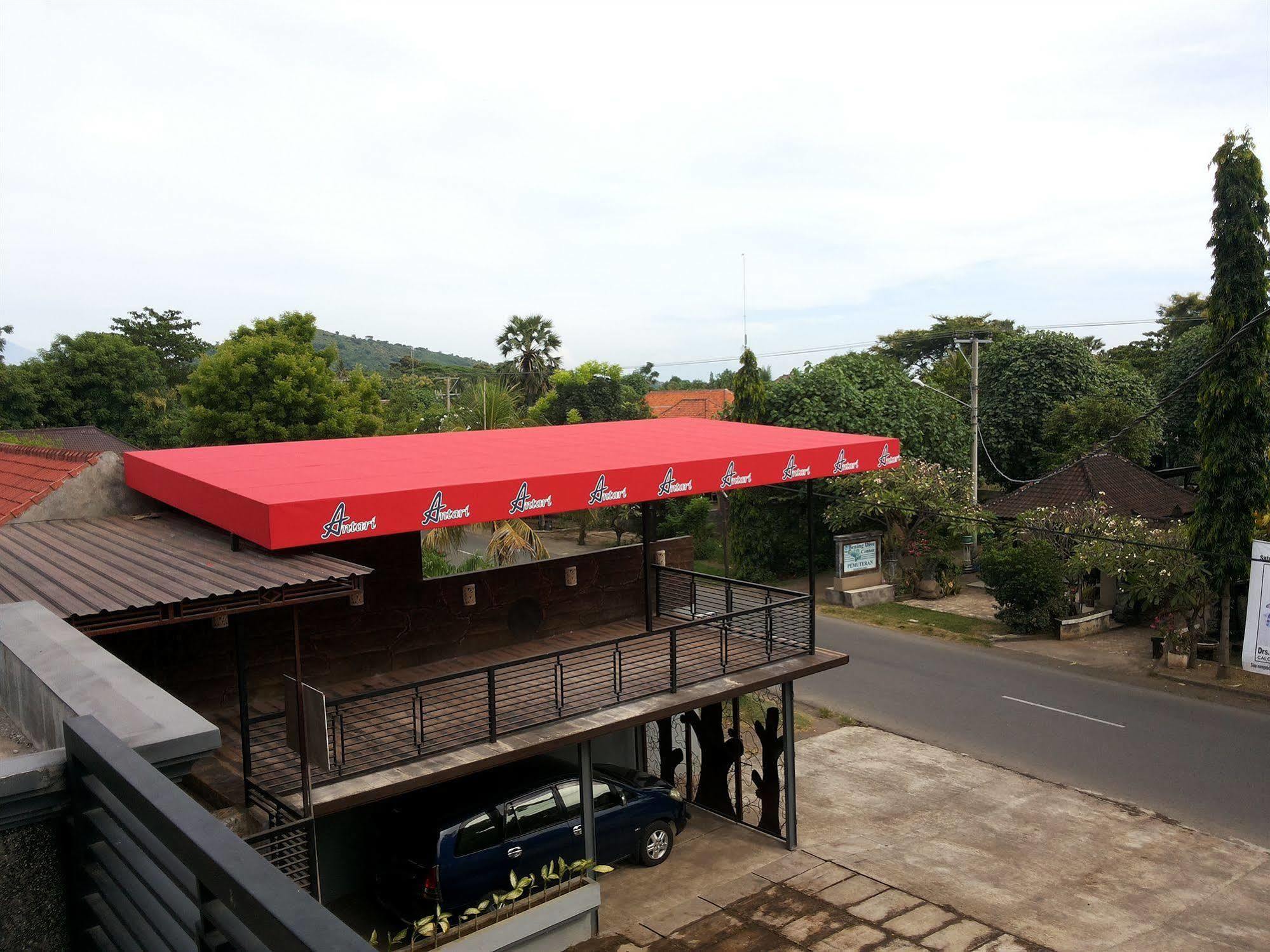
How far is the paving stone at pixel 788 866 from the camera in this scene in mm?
11992

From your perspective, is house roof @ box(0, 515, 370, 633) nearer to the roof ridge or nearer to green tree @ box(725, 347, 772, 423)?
the roof ridge

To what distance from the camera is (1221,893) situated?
38.1 feet

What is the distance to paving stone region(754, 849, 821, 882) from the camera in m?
12.0

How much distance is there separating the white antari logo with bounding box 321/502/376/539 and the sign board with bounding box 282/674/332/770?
1175 millimetres

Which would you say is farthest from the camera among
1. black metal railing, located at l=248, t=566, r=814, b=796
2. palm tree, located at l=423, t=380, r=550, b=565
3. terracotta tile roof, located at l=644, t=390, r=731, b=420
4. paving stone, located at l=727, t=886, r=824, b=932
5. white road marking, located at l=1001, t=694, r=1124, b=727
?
terracotta tile roof, located at l=644, t=390, r=731, b=420

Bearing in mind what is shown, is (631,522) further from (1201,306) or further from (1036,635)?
(1201,306)

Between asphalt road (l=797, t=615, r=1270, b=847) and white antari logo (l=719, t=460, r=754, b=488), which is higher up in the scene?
white antari logo (l=719, t=460, r=754, b=488)

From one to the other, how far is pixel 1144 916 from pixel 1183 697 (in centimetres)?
982

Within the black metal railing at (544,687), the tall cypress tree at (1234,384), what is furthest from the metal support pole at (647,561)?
the tall cypress tree at (1234,384)

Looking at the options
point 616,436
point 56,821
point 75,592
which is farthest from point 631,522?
point 56,821

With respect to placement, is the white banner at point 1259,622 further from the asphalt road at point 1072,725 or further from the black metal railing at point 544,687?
the black metal railing at point 544,687

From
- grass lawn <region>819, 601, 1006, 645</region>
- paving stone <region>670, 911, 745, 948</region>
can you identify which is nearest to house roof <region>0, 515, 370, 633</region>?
paving stone <region>670, 911, 745, 948</region>

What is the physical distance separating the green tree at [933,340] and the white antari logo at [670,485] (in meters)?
51.7

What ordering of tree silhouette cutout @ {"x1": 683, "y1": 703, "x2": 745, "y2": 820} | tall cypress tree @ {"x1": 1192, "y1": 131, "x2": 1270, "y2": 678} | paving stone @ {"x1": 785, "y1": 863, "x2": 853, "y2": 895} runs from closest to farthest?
paving stone @ {"x1": 785, "y1": 863, "x2": 853, "y2": 895}
tree silhouette cutout @ {"x1": 683, "y1": 703, "x2": 745, "y2": 820}
tall cypress tree @ {"x1": 1192, "y1": 131, "x2": 1270, "y2": 678}
